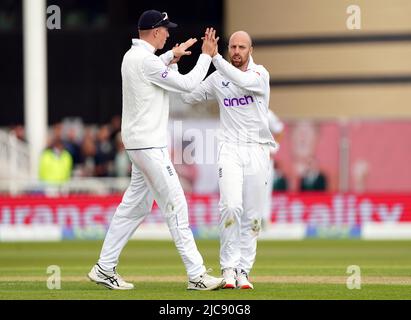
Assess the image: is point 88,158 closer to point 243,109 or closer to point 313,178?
point 313,178

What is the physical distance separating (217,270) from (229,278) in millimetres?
3320

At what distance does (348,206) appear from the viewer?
22.6 m

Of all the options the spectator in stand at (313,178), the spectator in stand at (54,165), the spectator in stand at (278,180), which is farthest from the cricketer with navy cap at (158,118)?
the spectator in stand at (278,180)

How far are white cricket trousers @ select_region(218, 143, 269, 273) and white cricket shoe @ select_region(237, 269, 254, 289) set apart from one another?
0.16 feet

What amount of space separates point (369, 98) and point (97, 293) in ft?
68.3

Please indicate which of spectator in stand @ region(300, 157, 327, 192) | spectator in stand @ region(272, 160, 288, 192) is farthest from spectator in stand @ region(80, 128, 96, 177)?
spectator in stand @ region(300, 157, 327, 192)

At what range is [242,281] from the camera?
11.4 meters

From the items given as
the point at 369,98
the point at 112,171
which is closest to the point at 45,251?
the point at 112,171

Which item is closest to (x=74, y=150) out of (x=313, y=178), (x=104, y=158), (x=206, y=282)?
(x=104, y=158)

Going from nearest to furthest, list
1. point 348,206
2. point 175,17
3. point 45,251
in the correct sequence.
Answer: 1. point 45,251
2. point 348,206
3. point 175,17

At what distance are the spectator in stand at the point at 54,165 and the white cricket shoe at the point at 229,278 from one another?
508 inches

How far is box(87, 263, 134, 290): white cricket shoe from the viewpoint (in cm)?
1141

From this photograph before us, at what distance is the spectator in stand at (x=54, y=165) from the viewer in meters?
24.0

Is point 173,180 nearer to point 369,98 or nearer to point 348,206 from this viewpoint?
point 348,206
